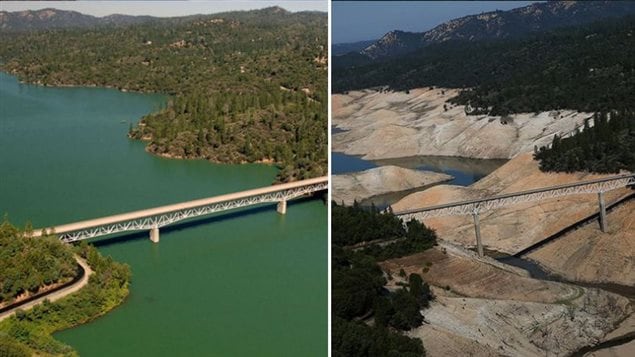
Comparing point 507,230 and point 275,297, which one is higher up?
point 275,297

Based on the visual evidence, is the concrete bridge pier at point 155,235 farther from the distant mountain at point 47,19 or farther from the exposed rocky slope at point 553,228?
the exposed rocky slope at point 553,228

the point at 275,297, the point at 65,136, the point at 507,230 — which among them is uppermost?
the point at 65,136

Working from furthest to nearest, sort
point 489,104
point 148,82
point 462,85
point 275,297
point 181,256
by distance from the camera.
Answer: point 462,85 < point 489,104 < point 148,82 < point 181,256 < point 275,297

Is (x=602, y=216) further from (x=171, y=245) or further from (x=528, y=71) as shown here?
(x=528, y=71)

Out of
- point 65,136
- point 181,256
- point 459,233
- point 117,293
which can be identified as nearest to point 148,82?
point 65,136

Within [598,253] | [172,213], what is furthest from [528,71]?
[172,213]

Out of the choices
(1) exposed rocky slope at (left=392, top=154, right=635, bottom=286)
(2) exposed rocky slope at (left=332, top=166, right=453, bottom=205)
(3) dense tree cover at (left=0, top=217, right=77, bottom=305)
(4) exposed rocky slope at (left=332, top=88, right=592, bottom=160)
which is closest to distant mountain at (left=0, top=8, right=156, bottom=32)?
(3) dense tree cover at (left=0, top=217, right=77, bottom=305)

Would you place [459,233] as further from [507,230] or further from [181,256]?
[181,256]
